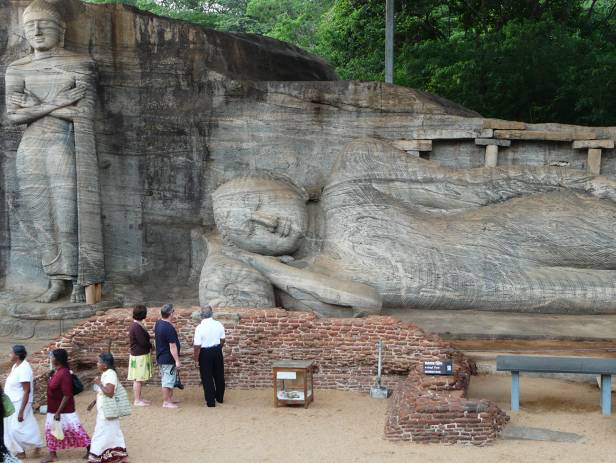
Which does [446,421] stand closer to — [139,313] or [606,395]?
[606,395]

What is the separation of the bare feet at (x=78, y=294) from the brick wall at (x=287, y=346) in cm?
154

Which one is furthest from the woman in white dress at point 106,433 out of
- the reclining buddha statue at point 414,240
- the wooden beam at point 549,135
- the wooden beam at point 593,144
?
the wooden beam at point 593,144

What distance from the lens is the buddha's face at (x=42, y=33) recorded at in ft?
32.3

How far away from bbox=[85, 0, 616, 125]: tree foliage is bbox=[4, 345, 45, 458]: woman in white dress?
11.2 metres

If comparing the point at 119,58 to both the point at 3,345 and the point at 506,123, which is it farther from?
the point at 506,123

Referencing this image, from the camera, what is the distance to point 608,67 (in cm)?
1408

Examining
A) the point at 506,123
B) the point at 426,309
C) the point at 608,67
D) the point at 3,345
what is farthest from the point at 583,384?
the point at 608,67

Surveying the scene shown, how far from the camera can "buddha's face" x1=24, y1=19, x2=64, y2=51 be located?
9852 mm

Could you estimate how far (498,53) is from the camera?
599 inches

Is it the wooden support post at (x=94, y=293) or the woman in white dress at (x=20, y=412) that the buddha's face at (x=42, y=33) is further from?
the woman in white dress at (x=20, y=412)

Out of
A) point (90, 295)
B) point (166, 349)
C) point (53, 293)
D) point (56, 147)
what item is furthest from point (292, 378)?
point (56, 147)

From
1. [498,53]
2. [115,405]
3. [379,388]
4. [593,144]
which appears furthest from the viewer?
[498,53]

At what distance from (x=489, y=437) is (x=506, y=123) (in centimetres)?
510

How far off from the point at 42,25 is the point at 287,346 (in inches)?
202
